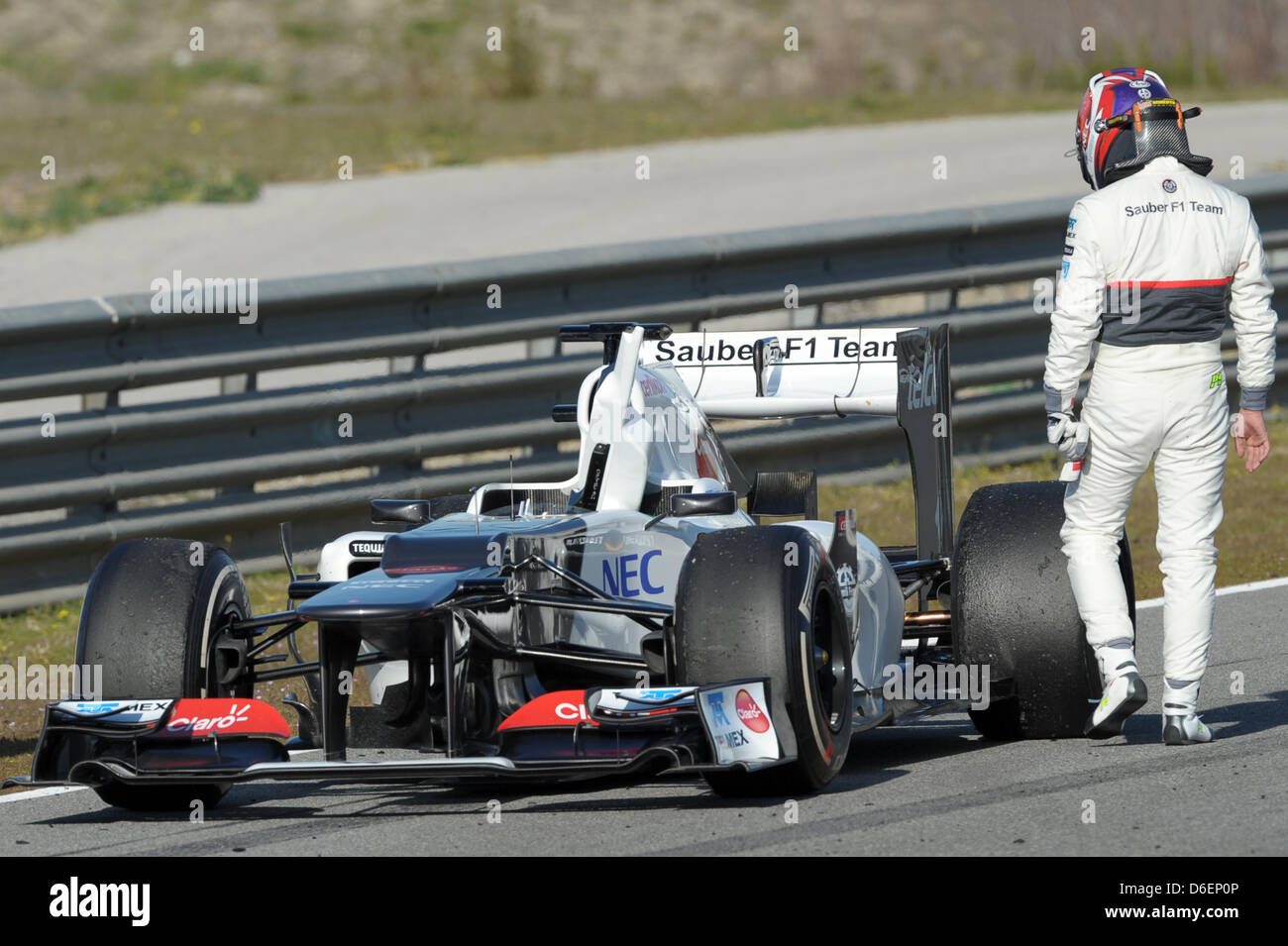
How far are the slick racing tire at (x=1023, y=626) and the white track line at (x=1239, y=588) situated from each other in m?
2.90

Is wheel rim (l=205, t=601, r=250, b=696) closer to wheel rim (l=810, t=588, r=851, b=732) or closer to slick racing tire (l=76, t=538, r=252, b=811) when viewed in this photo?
slick racing tire (l=76, t=538, r=252, b=811)

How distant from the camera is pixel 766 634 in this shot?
637 cm

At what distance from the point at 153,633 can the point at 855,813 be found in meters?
2.33

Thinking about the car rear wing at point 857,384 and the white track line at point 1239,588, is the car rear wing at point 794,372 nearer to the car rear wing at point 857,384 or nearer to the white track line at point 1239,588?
the car rear wing at point 857,384

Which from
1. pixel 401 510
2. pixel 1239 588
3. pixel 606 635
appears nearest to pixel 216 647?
pixel 401 510

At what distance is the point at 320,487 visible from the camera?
1148 centimetres

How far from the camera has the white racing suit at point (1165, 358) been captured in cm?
710

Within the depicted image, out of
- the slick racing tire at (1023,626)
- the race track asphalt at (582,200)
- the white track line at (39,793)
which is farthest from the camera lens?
the race track asphalt at (582,200)

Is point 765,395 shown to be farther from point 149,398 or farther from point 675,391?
point 149,398

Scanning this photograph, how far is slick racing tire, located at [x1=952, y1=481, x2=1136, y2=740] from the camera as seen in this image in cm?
750

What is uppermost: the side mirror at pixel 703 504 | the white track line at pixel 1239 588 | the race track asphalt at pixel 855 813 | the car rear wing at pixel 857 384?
the car rear wing at pixel 857 384

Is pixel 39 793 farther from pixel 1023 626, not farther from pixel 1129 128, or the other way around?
pixel 1129 128

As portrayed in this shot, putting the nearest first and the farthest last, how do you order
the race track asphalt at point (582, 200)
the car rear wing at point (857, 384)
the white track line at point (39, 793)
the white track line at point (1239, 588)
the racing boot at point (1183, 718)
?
the racing boot at point (1183, 718), the white track line at point (39, 793), the car rear wing at point (857, 384), the white track line at point (1239, 588), the race track asphalt at point (582, 200)

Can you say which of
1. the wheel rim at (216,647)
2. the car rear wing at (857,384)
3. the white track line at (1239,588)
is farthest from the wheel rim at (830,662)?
the white track line at (1239,588)
